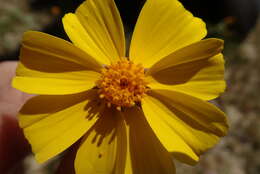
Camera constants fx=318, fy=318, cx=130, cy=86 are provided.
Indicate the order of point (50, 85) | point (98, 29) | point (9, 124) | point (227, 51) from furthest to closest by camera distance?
point (227, 51), point (9, 124), point (98, 29), point (50, 85)

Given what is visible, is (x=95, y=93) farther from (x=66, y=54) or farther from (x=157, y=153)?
(x=157, y=153)

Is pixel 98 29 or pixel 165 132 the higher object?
pixel 98 29

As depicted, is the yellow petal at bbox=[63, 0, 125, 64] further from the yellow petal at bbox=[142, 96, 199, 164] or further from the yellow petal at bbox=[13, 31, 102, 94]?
the yellow petal at bbox=[142, 96, 199, 164]

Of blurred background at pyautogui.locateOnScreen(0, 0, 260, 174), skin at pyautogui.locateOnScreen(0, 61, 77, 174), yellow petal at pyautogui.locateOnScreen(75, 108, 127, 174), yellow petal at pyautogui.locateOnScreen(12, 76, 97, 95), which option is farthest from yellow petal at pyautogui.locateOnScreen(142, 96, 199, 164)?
blurred background at pyautogui.locateOnScreen(0, 0, 260, 174)

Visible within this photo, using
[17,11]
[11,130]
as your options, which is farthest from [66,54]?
[17,11]

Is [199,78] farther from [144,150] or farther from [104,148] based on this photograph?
[104,148]

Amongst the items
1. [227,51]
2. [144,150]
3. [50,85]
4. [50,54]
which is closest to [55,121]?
[50,85]
